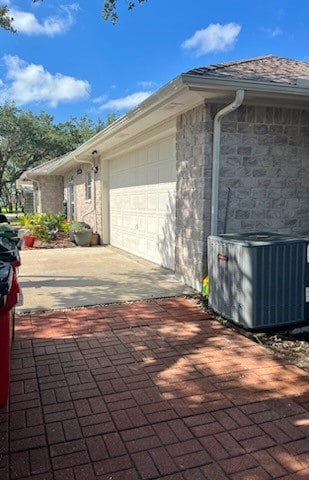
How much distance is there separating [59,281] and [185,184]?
2890mm

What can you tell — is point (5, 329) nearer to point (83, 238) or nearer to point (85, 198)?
point (83, 238)

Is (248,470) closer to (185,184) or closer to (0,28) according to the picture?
(185,184)

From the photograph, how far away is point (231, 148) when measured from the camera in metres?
5.88

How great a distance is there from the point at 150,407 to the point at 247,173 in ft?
13.5

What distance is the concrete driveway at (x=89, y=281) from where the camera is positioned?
5.91 meters

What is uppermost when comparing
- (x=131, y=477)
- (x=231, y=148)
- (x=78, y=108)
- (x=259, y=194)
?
(x=78, y=108)

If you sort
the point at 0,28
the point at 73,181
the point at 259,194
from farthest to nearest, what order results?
1. the point at 73,181
2. the point at 0,28
3. the point at 259,194

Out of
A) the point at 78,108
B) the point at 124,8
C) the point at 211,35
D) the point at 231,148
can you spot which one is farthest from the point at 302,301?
the point at 78,108

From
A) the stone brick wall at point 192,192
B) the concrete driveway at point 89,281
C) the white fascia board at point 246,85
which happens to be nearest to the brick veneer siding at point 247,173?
the stone brick wall at point 192,192

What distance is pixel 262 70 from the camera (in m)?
5.88

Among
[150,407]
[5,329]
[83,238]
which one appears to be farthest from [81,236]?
[150,407]

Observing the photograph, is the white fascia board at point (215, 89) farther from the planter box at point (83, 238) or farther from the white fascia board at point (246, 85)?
the planter box at point (83, 238)

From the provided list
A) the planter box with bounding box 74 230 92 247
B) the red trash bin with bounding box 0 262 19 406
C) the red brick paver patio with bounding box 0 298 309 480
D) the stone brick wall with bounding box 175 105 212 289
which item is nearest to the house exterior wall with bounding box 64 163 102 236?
the planter box with bounding box 74 230 92 247

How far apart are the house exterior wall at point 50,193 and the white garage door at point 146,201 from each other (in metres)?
11.1
